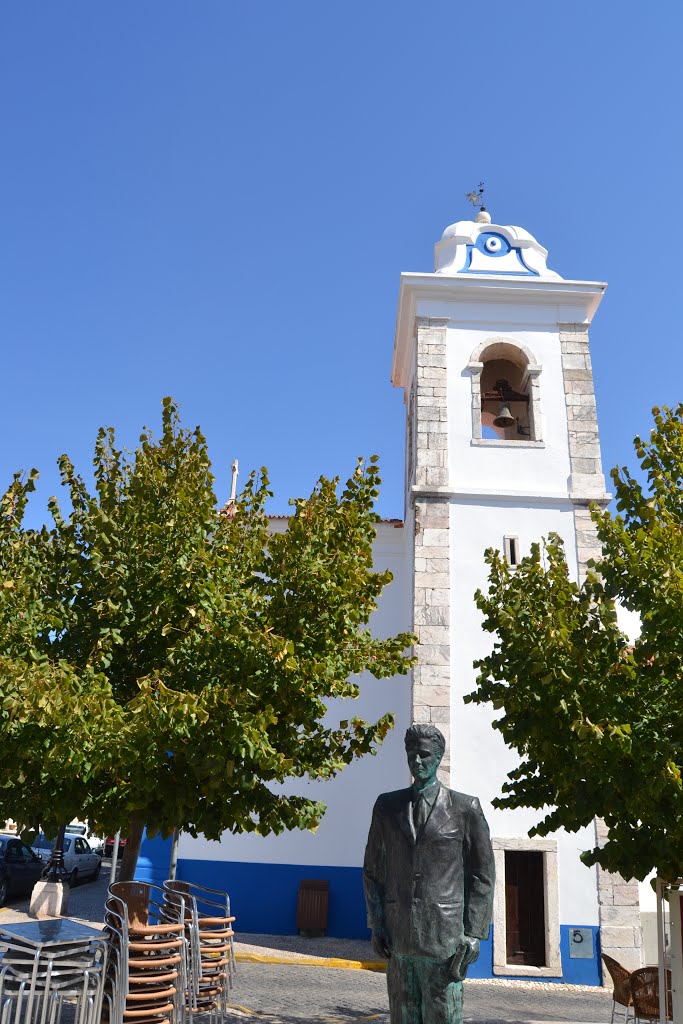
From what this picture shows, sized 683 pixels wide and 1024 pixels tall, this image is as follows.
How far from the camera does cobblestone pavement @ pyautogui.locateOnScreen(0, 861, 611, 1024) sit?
28.2 ft

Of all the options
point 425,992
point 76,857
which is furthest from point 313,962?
point 76,857

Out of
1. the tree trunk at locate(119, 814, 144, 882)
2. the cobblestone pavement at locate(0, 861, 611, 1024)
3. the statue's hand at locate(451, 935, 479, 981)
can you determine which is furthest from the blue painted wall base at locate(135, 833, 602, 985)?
the statue's hand at locate(451, 935, 479, 981)

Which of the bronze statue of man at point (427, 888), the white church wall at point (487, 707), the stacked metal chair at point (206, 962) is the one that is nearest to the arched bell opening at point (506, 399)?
the white church wall at point (487, 707)

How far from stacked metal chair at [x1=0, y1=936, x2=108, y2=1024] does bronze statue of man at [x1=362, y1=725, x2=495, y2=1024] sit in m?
2.35

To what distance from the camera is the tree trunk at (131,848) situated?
7.16 meters

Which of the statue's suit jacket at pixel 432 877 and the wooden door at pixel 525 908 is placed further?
the wooden door at pixel 525 908

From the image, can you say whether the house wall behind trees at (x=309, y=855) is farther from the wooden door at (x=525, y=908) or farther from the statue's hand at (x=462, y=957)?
the statue's hand at (x=462, y=957)

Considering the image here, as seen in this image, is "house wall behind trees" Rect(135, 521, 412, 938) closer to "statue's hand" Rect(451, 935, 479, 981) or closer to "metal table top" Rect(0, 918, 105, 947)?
"metal table top" Rect(0, 918, 105, 947)

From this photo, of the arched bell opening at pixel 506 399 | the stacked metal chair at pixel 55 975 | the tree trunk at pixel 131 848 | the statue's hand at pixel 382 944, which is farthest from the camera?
the arched bell opening at pixel 506 399

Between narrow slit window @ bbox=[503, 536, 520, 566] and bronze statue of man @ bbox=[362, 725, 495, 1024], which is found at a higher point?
narrow slit window @ bbox=[503, 536, 520, 566]

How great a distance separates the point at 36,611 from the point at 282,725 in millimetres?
2315

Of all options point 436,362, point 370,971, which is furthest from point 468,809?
point 436,362

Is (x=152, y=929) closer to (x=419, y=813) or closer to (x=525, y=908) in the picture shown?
(x=419, y=813)

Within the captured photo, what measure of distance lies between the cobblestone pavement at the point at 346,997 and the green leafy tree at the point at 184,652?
8.31 feet
